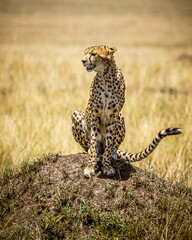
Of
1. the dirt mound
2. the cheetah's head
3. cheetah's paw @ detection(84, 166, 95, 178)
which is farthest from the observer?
cheetah's paw @ detection(84, 166, 95, 178)

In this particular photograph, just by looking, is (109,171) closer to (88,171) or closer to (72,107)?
(88,171)

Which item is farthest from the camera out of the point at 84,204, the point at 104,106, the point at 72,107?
the point at 72,107

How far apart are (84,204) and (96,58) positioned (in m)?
1.26

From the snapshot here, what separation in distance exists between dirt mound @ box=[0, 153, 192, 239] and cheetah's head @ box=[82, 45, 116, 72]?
3.27 feet

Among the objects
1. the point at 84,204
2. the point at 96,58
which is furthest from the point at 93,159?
the point at 96,58

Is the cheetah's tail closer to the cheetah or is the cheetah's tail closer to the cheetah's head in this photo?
the cheetah

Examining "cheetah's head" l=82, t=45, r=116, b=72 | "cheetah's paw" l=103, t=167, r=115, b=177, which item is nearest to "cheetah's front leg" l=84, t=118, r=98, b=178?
"cheetah's paw" l=103, t=167, r=115, b=177

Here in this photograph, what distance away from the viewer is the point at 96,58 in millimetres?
2703

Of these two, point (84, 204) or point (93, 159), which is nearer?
point (84, 204)

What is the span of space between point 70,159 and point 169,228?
122 cm

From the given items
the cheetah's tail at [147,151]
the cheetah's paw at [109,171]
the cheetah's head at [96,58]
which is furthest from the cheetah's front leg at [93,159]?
the cheetah's head at [96,58]

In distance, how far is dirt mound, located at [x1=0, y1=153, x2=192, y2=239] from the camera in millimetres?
A: 2467

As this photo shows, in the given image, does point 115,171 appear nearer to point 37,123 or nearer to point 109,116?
point 109,116

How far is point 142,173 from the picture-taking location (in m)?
3.12
